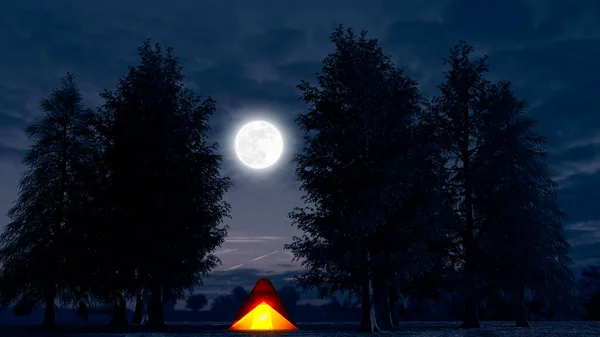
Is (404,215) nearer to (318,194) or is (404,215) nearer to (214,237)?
(318,194)

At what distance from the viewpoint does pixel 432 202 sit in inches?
1304

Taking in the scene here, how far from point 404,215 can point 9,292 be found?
80.2 ft

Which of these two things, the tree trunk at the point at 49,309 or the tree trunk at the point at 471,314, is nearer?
the tree trunk at the point at 49,309

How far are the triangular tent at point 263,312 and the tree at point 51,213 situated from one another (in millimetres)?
11060

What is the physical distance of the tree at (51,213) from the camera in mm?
36906

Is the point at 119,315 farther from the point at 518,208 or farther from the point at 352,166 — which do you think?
the point at 518,208

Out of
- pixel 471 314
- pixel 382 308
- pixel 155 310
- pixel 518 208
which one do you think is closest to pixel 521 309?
pixel 471 314

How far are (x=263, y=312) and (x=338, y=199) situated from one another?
281 inches

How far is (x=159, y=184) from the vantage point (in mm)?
36625

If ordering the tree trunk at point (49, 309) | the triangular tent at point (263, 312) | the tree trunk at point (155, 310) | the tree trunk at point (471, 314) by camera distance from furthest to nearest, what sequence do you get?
the tree trunk at point (471, 314) → the tree trunk at point (49, 309) → the tree trunk at point (155, 310) → the triangular tent at point (263, 312)

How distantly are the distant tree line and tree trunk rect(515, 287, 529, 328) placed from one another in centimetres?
8

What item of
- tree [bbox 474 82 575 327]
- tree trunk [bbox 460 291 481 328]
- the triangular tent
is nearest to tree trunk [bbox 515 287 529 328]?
tree [bbox 474 82 575 327]

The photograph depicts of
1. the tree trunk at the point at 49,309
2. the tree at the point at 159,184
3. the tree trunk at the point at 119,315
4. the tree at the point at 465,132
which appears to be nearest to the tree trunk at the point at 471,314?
the tree at the point at 465,132

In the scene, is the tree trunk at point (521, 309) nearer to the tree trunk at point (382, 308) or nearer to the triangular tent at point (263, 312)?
the tree trunk at point (382, 308)
